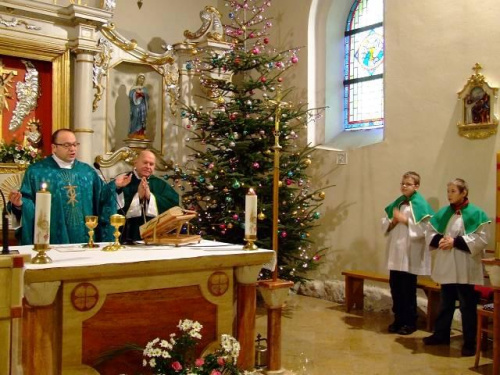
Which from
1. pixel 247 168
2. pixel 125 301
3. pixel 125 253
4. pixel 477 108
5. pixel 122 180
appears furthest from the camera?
pixel 247 168

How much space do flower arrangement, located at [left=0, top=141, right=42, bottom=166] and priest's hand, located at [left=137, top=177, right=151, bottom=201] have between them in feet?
10.6

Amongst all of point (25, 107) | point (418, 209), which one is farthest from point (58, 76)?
point (418, 209)

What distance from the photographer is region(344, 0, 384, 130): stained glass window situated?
8.27 m

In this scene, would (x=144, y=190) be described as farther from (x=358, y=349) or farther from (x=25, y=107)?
(x=25, y=107)

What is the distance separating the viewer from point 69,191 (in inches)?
184

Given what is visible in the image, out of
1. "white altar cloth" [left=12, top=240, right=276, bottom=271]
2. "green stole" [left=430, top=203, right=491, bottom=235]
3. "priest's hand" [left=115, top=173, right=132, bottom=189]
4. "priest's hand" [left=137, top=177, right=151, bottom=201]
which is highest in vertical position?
"priest's hand" [left=115, top=173, right=132, bottom=189]

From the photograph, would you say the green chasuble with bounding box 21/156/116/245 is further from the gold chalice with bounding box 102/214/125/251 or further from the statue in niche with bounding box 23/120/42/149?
the statue in niche with bounding box 23/120/42/149

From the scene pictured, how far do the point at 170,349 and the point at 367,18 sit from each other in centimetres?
656

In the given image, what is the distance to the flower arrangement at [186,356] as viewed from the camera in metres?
3.23

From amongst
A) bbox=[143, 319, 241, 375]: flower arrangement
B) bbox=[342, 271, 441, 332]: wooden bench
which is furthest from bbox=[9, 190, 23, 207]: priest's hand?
bbox=[342, 271, 441, 332]: wooden bench

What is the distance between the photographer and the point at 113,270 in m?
3.20

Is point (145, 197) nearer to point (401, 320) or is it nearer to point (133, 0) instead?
point (401, 320)

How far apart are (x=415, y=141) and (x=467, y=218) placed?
1805mm

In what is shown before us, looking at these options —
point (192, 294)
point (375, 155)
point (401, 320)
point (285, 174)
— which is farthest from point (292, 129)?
point (192, 294)
